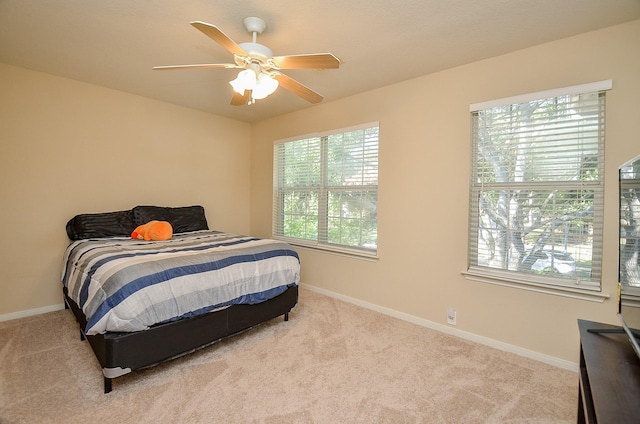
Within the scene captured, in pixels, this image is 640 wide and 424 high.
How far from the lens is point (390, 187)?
3102mm

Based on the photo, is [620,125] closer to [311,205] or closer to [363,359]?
[363,359]

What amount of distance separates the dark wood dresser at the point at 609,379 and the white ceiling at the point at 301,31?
193cm

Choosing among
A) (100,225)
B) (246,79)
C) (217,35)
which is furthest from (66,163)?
(217,35)

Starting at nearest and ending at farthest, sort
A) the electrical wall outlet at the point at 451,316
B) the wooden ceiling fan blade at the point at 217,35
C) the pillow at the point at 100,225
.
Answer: the wooden ceiling fan blade at the point at 217,35, the electrical wall outlet at the point at 451,316, the pillow at the point at 100,225

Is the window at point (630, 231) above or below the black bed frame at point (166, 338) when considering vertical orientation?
above

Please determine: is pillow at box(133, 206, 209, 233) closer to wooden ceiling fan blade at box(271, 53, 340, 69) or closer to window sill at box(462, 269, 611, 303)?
wooden ceiling fan blade at box(271, 53, 340, 69)

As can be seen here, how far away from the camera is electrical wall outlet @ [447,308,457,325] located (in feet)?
8.77

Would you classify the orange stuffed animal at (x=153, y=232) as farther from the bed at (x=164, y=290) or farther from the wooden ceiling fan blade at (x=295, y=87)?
the wooden ceiling fan blade at (x=295, y=87)

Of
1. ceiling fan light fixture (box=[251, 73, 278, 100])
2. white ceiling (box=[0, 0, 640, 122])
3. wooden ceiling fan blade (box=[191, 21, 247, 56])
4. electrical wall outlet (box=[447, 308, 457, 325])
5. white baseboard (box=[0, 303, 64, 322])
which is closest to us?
wooden ceiling fan blade (box=[191, 21, 247, 56])

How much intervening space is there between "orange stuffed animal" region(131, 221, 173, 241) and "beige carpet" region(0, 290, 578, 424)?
3.33 ft

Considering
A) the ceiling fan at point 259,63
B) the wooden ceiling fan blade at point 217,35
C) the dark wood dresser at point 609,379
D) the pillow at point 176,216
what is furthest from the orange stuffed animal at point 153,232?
the dark wood dresser at point 609,379

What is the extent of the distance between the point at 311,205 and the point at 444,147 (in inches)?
72.7

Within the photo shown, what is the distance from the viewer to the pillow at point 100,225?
9.95ft

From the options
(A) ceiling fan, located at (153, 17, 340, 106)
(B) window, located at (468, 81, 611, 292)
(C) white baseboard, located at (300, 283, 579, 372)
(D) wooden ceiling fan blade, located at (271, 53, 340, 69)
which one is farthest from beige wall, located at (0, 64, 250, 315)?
(B) window, located at (468, 81, 611, 292)
